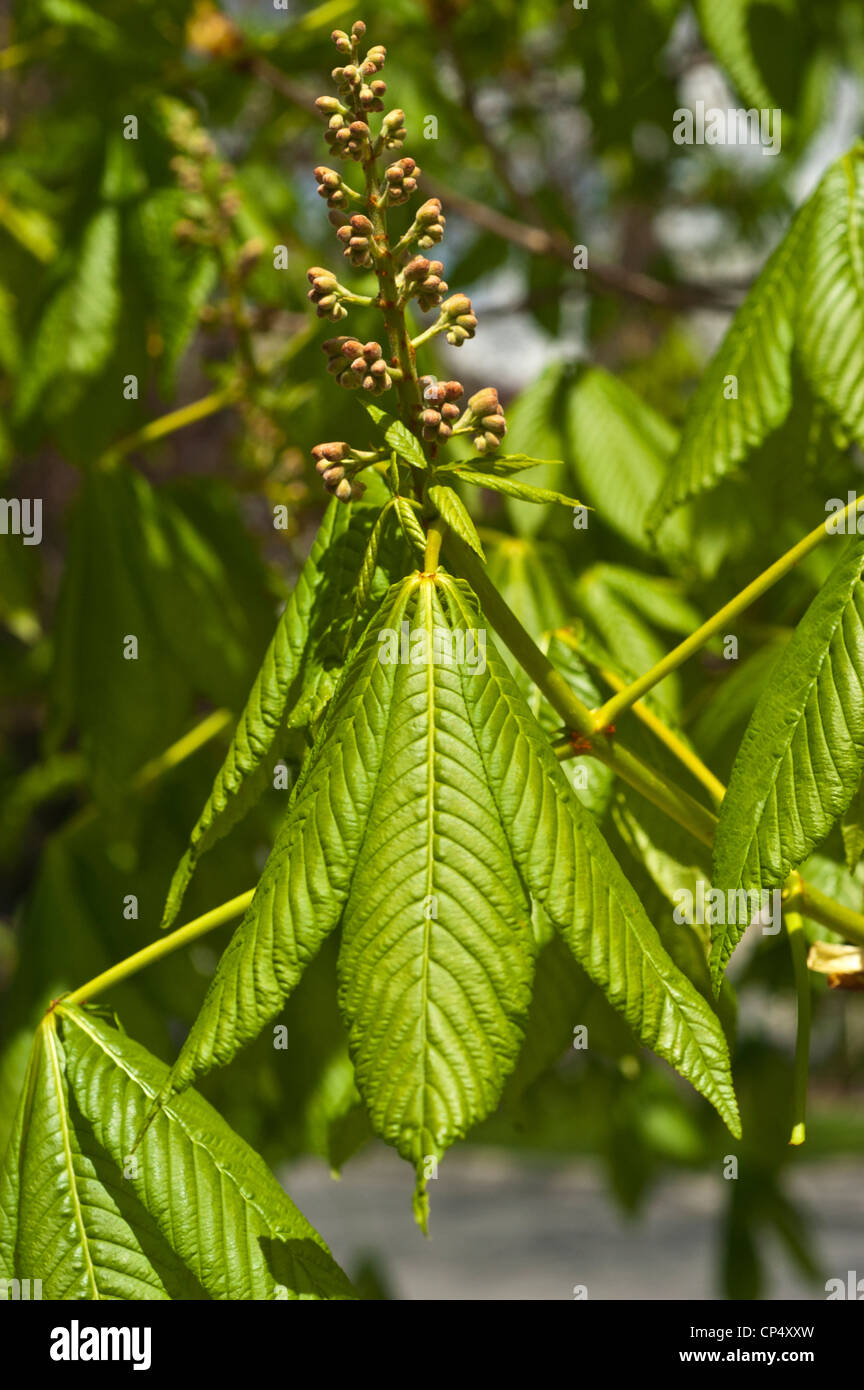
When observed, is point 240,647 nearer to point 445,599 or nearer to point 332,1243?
point 445,599

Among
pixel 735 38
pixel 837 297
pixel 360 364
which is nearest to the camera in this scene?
pixel 360 364

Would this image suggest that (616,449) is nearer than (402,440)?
No

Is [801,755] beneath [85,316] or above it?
beneath

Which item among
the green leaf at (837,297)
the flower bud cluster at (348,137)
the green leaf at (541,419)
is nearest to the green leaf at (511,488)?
the flower bud cluster at (348,137)

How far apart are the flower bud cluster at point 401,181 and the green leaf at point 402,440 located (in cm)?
16

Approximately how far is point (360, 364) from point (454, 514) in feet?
0.42

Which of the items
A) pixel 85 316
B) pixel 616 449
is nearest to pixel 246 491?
pixel 85 316

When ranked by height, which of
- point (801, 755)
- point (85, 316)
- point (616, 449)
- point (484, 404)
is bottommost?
point (801, 755)

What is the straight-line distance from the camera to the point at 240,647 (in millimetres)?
2123

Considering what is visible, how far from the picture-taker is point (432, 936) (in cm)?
88

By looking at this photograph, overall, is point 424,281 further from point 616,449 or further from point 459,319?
point 616,449

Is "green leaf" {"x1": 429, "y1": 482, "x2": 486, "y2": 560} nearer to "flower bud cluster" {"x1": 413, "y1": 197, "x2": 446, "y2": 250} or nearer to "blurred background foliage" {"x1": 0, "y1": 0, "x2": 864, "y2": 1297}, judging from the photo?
"flower bud cluster" {"x1": 413, "y1": 197, "x2": 446, "y2": 250}

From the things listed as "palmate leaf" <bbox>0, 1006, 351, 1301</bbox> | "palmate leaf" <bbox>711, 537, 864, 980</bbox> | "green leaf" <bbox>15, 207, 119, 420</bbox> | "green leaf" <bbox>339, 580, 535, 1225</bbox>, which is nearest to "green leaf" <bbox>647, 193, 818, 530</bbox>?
"palmate leaf" <bbox>711, 537, 864, 980</bbox>
